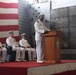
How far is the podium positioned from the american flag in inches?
107

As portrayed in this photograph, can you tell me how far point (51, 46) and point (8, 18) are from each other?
10.9 ft

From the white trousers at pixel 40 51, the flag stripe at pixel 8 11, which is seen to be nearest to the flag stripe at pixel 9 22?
the flag stripe at pixel 8 11

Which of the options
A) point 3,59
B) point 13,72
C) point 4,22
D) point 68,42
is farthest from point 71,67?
point 4,22

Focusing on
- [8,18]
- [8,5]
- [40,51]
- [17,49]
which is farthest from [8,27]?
[40,51]

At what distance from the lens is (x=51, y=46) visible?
4.84 meters

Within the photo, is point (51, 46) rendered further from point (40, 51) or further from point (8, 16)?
point (8, 16)

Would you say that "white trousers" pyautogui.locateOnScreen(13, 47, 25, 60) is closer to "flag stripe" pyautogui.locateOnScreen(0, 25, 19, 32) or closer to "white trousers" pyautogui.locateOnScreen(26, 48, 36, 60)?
"white trousers" pyautogui.locateOnScreen(26, 48, 36, 60)

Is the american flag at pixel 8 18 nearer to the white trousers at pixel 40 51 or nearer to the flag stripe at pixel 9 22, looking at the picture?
the flag stripe at pixel 9 22

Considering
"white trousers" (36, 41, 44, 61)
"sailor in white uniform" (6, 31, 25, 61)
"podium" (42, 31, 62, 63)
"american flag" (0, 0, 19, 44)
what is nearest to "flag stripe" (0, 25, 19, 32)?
"american flag" (0, 0, 19, 44)

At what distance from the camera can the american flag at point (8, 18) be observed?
732 centimetres

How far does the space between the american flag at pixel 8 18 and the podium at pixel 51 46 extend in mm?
2719

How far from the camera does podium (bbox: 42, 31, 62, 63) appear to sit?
15.7ft

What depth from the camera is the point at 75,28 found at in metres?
7.73

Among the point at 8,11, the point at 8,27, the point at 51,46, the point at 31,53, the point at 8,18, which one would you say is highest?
the point at 8,11
